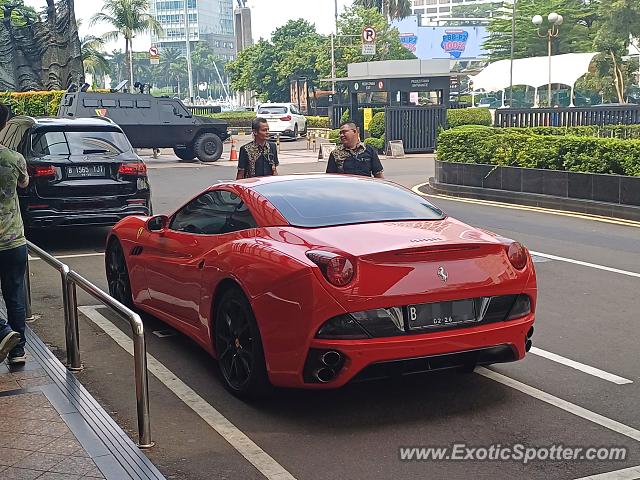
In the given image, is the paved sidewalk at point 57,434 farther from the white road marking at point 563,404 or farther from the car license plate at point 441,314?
the white road marking at point 563,404

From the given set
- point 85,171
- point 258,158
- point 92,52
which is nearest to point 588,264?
point 258,158

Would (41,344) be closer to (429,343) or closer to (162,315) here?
(162,315)

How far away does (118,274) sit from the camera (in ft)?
26.6

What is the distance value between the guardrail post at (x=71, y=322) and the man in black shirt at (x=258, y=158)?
4243 mm

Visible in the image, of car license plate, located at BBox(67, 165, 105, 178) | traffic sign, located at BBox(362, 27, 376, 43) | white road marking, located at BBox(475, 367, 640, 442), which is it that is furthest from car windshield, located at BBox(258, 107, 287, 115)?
white road marking, located at BBox(475, 367, 640, 442)

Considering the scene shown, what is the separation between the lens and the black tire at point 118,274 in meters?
7.91

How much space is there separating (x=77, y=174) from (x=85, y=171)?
11 cm

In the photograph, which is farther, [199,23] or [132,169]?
[199,23]

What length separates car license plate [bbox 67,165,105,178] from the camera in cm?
1124

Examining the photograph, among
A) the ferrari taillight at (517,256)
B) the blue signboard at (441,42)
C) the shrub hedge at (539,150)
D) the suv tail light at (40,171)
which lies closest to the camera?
the ferrari taillight at (517,256)

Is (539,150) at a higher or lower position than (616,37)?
lower

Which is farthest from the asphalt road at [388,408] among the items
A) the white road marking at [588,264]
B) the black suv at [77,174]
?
the black suv at [77,174]

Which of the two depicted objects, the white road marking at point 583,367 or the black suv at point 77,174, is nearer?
the white road marking at point 583,367

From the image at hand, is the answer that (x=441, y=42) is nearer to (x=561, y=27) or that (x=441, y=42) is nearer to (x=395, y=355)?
(x=561, y=27)
